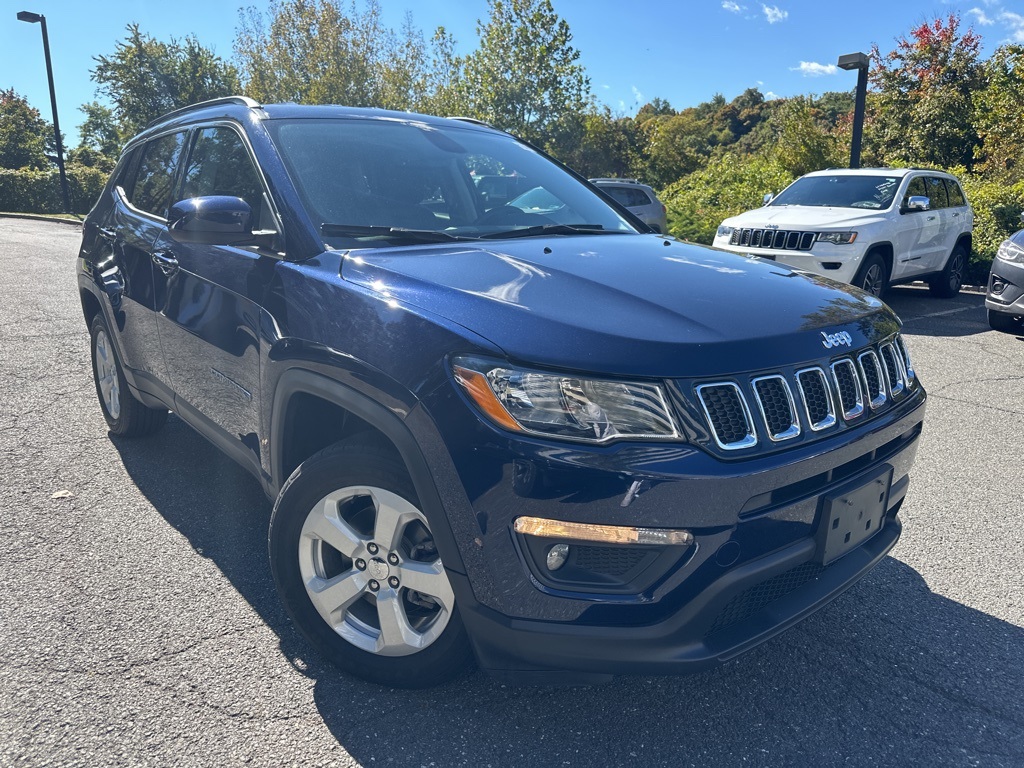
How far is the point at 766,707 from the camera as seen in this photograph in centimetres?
234

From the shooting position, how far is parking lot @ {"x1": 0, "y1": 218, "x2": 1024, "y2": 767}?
7.07 feet

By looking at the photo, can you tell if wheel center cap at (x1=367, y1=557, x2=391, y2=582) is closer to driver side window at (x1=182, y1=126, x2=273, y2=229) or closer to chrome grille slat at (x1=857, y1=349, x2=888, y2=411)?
driver side window at (x1=182, y1=126, x2=273, y2=229)

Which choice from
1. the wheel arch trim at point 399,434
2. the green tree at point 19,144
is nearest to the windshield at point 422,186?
the wheel arch trim at point 399,434

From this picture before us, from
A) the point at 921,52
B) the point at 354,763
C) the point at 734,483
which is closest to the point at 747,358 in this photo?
the point at 734,483

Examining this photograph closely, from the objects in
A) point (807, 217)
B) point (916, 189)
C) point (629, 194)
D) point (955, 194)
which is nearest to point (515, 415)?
point (807, 217)

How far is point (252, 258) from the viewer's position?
2.69 meters

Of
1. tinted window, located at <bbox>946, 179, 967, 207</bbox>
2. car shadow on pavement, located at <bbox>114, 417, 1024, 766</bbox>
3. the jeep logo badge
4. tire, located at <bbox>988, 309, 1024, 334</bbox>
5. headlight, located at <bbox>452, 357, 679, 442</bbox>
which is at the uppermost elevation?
tinted window, located at <bbox>946, 179, 967, 207</bbox>

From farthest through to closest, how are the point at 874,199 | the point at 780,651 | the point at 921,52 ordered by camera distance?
the point at 921,52, the point at 874,199, the point at 780,651

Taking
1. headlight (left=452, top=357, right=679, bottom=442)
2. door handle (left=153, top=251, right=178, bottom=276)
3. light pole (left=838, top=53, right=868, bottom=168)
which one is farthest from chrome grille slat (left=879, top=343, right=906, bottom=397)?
light pole (left=838, top=53, right=868, bottom=168)

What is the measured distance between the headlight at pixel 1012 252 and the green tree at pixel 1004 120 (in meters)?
11.8

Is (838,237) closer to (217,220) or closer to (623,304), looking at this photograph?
(623,304)

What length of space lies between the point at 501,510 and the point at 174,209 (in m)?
1.69

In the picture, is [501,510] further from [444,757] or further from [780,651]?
[780,651]

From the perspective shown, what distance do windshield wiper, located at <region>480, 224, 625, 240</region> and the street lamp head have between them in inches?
456
